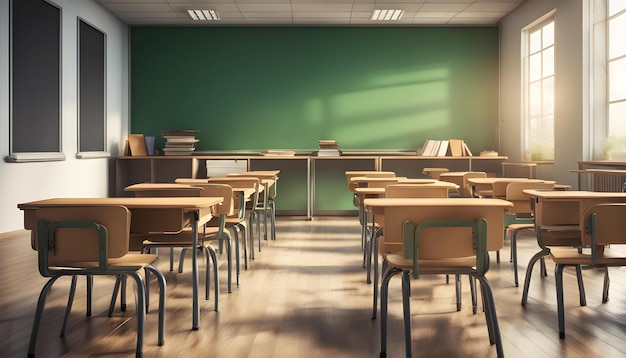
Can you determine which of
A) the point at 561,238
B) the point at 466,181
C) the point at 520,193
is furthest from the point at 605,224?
the point at 466,181

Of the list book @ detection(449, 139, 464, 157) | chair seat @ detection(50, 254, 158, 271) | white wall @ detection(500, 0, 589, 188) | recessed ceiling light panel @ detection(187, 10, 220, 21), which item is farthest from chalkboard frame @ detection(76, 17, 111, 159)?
white wall @ detection(500, 0, 589, 188)

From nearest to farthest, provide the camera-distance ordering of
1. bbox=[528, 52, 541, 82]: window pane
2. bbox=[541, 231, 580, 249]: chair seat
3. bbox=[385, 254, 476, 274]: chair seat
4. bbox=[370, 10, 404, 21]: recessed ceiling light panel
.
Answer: bbox=[385, 254, 476, 274]: chair seat, bbox=[541, 231, 580, 249]: chair seat, bbox=[528, 52, 541, 82]: window pane, bbox=[370, 10, 404, 21]: recessed ceiling light panel

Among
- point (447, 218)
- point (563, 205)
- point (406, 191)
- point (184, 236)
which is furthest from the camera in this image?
point (406, 191)

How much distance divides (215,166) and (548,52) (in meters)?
4.70

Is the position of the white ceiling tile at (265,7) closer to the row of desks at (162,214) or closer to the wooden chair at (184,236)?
the wooden chair at (184,236)

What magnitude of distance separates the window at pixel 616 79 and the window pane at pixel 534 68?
165cm

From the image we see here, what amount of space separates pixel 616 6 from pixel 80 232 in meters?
5.70

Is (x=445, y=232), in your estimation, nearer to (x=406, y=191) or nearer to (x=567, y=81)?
(x=406, y=191)

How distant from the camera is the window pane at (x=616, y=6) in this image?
19.8 ft

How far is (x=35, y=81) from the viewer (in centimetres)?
676

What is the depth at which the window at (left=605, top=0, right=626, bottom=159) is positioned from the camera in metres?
6.09

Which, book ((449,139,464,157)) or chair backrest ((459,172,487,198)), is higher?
book ((449,139,464,157))

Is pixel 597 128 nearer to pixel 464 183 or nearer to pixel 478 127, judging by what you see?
pixel 464 183

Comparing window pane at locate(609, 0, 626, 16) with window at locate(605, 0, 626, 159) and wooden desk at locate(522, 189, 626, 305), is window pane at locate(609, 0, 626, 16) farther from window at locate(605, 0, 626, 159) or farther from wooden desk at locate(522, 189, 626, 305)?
wooden desk at locate(522, 189, 626, 305)
